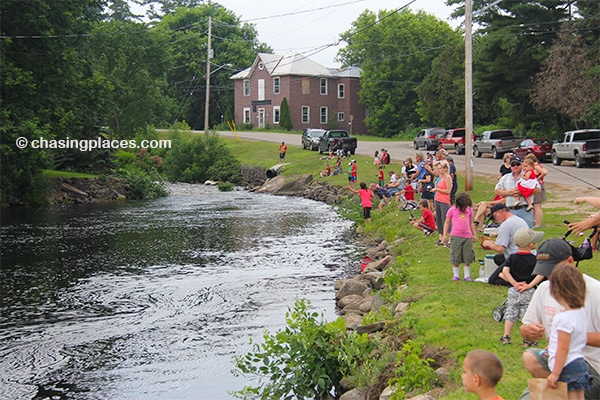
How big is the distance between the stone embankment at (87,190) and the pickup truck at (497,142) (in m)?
22.5

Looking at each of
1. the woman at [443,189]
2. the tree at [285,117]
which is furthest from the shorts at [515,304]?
the tree at [285,117]

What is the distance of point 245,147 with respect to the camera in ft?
214

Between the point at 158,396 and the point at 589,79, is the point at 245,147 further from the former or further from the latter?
the point at 158,396

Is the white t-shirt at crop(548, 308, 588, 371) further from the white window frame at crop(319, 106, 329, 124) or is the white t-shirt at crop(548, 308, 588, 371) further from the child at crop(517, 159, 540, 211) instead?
the white window frame at crop(319, 106, 329, 124)

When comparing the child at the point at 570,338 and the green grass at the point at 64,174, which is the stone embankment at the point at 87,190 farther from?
the child at the point at 570,338

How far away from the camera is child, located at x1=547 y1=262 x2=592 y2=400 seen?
6082 mm

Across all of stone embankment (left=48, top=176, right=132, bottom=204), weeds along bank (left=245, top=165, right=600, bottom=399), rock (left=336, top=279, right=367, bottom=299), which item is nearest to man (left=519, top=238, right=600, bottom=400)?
weeds along bank (left=245, top=165, right=600, bottom=399)

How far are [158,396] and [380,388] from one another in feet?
10.3

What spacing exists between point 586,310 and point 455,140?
48817 millimetres

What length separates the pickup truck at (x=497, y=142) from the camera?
1897 inches

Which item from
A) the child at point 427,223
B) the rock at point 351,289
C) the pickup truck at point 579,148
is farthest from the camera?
the pickup truck at point 579,148

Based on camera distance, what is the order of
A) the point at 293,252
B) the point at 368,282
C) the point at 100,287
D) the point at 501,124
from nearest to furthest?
the point at 368,282
the point at 100,287
the point at 293,252
the point at 501,124

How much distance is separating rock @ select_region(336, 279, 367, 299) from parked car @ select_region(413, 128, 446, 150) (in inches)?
1695

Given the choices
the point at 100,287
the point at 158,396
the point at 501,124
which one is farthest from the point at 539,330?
the point at 501,124
